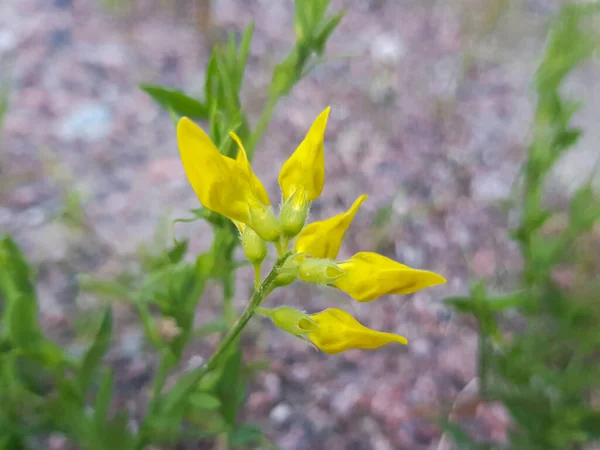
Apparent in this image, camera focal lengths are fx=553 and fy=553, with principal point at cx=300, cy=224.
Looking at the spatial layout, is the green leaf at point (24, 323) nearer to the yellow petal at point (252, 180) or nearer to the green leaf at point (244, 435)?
the green leaf at point (244, 435)

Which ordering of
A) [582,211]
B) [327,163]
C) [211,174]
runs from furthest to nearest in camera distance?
[327,163] < [582,211] < [211,174]

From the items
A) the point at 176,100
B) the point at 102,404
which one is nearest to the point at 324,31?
the point at 176,100

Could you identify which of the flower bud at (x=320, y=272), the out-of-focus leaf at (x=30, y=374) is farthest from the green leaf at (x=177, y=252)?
the out-of-focus leaf at (x=30, y=374)

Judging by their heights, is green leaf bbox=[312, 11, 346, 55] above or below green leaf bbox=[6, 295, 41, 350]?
above

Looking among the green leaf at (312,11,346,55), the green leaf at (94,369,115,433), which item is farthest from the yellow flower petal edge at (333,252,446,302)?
the green leaf at (94,369,115,433)

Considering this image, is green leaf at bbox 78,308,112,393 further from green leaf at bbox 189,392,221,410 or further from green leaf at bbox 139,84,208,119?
green leaf at bbox 139,84,208,119

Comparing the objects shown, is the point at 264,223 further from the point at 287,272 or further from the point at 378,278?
the point at 378,278
